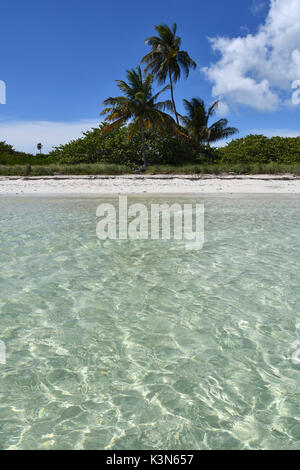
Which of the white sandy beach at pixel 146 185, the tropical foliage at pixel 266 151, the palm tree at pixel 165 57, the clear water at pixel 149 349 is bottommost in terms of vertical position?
the clear water at pixel 149 349

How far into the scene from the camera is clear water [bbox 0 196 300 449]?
2303 mm

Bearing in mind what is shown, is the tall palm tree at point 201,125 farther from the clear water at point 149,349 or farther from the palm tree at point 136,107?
the clear water at point 149,349

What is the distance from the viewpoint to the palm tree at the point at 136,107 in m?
24.9

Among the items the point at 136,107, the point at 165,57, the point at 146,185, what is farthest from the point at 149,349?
the point at 165,57

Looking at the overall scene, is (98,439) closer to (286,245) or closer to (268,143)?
(286,245)

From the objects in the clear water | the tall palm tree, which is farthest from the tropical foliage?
the clear water

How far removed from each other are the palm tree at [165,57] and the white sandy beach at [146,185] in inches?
430

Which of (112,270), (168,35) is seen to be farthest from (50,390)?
(168,35)

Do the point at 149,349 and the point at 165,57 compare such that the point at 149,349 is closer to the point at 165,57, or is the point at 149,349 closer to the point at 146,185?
the point at 146,185

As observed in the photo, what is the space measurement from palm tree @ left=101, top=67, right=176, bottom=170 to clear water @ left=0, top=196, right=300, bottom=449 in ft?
67.1

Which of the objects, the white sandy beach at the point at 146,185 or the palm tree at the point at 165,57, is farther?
the palm tree at the point at 165,57

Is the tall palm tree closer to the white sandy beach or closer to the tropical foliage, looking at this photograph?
the tropical foliage

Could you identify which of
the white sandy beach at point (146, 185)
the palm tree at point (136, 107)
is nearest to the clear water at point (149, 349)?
the white sandy beach at point (146, 185)
